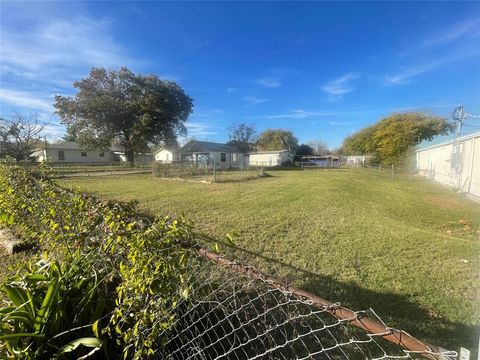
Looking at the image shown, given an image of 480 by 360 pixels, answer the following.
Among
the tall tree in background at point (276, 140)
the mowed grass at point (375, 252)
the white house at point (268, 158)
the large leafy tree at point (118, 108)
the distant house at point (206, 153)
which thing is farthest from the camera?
the tall tree in background at point (276, 140)

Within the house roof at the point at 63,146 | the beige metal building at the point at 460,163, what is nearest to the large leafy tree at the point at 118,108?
the house roof at the point at 63,146

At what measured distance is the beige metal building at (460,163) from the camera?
11.1 metres

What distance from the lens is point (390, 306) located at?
2.94 metres

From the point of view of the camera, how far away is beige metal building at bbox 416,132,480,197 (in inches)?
436

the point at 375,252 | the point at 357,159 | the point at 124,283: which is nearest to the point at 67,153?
the point at 375,252

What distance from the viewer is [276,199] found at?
9.55m

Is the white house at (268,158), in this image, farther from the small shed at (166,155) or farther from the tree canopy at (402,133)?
the tree canopy at (402,133)

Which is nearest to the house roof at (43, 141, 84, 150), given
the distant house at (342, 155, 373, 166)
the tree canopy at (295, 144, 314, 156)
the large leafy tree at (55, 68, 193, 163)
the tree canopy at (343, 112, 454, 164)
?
the large leafy tree at (55, 68, 193, 163)

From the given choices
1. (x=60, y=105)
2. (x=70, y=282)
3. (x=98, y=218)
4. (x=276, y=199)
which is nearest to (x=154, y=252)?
(x=70, y=282)

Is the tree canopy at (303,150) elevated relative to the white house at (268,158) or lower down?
elevated

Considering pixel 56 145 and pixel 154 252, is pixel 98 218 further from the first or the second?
pixel 56 145

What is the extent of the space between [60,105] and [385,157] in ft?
127

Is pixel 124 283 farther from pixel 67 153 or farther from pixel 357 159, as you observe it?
pixel 357 159

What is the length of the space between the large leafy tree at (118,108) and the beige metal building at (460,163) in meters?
25.5
